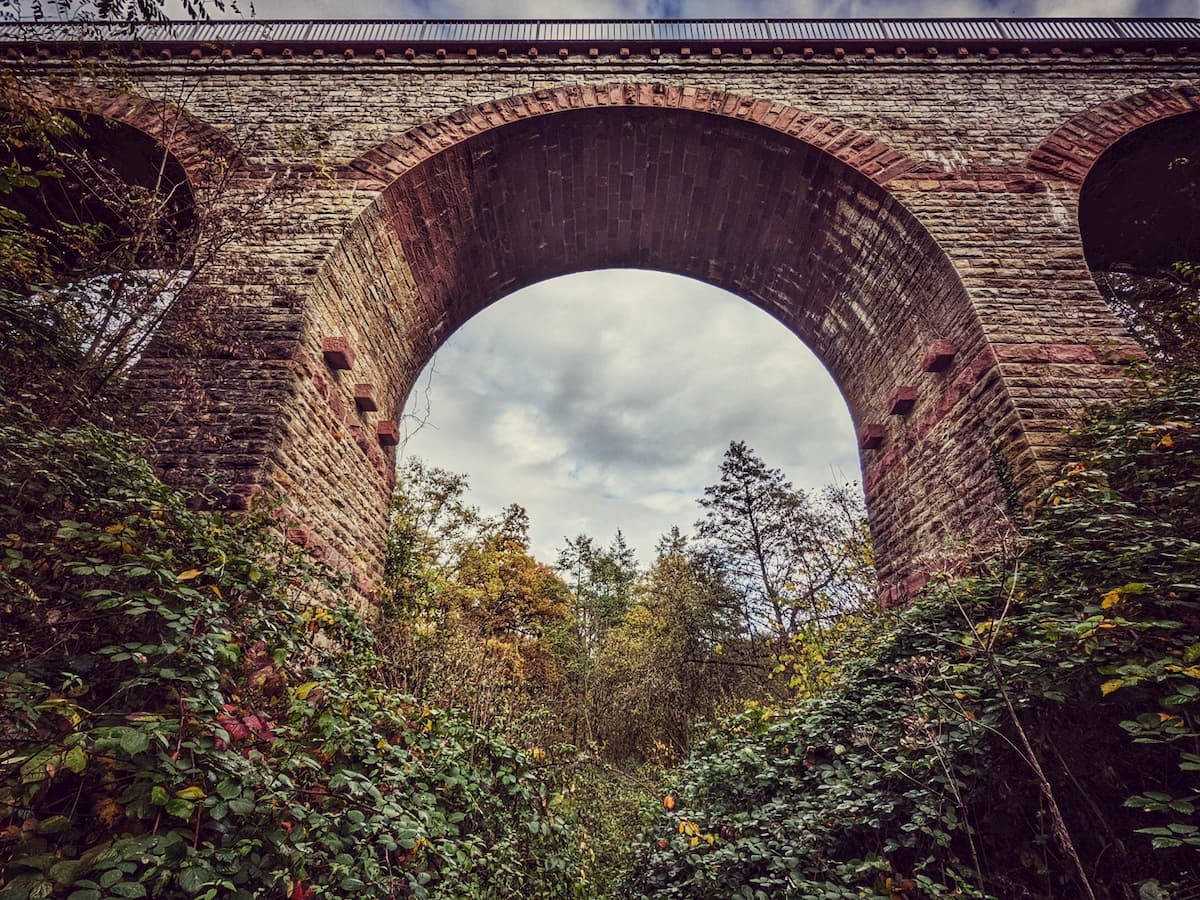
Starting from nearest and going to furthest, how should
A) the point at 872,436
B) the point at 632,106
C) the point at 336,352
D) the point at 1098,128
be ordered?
the point at 336,352 → the point at 1098,128 → the point at 632,106 → the point at 872,436

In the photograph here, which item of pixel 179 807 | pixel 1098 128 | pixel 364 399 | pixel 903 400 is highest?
pixel 1098 128

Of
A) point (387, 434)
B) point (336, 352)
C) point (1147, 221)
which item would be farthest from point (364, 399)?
point (1147, 221)

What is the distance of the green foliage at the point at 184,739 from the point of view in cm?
177

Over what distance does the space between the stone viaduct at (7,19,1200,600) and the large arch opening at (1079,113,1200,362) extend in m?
0.34

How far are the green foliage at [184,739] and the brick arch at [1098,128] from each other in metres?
7.81

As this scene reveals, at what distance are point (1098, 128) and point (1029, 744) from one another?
709 centimetres

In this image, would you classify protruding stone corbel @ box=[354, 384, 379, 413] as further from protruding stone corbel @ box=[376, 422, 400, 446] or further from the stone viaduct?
protruding stone corbel @ box=[376, 422, 400, 446]

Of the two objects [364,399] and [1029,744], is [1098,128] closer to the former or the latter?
[1029,744]

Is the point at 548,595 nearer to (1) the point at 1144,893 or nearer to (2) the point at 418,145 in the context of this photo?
(2) the point at 418,145

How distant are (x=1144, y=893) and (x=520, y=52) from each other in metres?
8.52

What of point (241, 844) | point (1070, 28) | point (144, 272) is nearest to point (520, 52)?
point (144, 272)

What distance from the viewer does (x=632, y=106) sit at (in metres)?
6.18

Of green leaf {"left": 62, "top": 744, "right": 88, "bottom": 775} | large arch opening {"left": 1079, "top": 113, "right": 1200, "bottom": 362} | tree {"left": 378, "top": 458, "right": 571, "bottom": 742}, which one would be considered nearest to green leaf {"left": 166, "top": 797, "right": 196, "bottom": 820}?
green leaf {"left": 62, "top": 744, "right": 88, "bottom": 775}

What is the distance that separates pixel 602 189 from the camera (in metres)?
6.95
